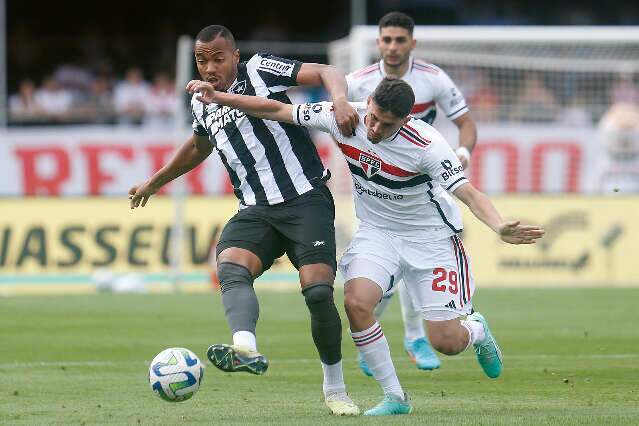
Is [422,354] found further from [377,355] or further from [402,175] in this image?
[402,175]

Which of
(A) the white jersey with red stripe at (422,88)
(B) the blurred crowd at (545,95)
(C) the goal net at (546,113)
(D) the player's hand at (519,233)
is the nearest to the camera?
(D) the player's hand at (519,233)

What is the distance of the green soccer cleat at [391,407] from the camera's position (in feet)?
24.2

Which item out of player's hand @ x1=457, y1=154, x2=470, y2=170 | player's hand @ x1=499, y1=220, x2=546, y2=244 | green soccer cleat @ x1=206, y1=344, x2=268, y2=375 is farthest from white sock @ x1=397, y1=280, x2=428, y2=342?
green soccer cleat @ x1=206, y1=344, x2=268, y2=375

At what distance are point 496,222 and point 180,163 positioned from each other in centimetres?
225

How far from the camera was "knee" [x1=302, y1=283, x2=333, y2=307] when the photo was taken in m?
7.31

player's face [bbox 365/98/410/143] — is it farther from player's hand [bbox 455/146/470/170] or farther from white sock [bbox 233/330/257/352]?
player's hand [bbox 455/146/470/170]

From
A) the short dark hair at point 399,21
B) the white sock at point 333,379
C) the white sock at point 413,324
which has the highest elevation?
the short dark hair at point 399,21

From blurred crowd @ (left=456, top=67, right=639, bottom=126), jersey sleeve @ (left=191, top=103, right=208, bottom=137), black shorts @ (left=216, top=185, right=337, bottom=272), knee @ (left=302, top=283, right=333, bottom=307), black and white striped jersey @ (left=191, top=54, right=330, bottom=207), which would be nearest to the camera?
knee @ (left=302, top=283, right=333, bottom=307)

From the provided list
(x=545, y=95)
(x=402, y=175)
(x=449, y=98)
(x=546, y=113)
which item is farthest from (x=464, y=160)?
(x=546, y=113)

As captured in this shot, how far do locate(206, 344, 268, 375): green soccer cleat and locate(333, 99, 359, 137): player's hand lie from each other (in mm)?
1445

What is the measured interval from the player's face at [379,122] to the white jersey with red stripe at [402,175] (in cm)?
14

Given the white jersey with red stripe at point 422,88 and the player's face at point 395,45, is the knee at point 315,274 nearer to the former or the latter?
the white jersey with red stripe at point 422,88

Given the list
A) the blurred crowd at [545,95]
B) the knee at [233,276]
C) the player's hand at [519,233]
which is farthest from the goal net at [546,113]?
the player's hand at [519,233]

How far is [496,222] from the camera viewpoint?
274 inches
